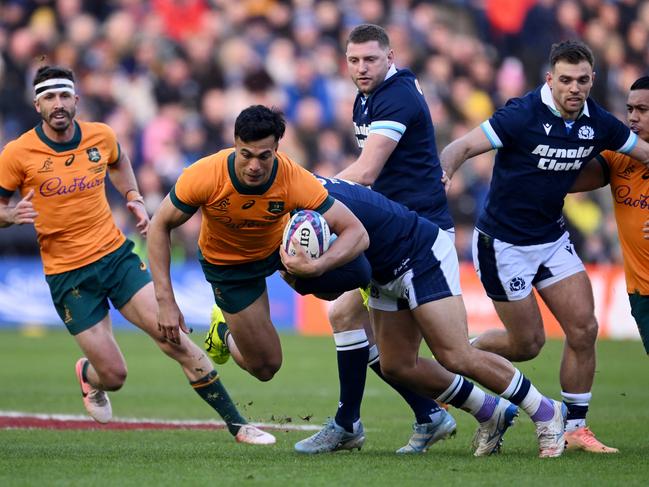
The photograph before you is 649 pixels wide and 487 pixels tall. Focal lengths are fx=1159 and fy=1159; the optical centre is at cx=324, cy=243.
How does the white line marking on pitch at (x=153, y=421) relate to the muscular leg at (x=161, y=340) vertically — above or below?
below

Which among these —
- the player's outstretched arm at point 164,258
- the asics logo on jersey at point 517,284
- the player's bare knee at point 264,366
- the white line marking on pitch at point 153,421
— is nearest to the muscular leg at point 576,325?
the asics logo on jersey at point 517,284

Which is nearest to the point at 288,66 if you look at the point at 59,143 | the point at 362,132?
the point at 59,143

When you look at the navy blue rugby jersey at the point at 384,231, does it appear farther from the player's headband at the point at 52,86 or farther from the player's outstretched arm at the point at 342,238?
the player's headband at the point at 52,86

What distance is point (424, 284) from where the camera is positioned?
7539mm

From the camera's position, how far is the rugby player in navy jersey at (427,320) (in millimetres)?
7477

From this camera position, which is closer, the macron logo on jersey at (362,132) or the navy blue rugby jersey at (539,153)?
the navy blue rugby jersey at (539,153)

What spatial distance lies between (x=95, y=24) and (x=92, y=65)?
1187 mm

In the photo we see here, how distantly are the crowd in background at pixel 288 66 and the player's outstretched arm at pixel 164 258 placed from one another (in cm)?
1219

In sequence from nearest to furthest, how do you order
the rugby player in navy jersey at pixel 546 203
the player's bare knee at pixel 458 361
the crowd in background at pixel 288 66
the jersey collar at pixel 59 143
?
the player's bare knee at pixel 458 361, the rugby player in navy jersey at pixel 546 203, the jersey collar at pixel 59 143, the crowd in background at pixel 288 66

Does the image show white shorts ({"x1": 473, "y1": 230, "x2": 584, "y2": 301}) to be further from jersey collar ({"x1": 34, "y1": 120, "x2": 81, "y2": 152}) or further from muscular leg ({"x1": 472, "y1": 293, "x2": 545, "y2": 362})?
jersey collar ({"x1": 34, "y1": 120, "x2": 81, "y2": 152})

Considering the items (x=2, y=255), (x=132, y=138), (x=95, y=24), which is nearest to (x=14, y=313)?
(x=2, y=255)

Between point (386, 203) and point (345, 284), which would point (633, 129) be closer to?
point (386, 203)

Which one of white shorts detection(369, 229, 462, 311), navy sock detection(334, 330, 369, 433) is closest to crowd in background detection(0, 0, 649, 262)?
navy sock detection(334, 330, 369, 433)

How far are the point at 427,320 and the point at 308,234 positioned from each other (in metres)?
1.07
